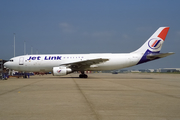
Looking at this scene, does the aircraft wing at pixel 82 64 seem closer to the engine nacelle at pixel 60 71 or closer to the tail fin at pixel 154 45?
the engine nacelle at pixel 60 71

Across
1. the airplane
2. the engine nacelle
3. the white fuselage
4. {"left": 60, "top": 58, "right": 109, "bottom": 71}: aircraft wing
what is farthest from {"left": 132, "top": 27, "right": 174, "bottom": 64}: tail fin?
the engine nacelle

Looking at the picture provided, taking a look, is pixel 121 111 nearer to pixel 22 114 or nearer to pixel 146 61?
pixel 22 114

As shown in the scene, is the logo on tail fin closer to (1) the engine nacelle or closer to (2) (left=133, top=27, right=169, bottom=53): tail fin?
(2) (left=133, top=27, right=169, bottom=53): tail fin

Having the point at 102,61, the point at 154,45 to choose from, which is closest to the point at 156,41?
the point at 154,45

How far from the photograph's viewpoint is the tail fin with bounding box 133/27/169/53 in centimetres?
2380

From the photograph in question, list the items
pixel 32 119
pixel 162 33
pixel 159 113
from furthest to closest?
pixel 162 33
pixel 159 113
pixel 32 119

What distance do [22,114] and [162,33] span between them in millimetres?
22652

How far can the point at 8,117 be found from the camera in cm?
450

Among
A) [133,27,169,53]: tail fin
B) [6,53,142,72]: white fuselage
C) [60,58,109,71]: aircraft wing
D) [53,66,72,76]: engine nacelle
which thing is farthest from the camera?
[6,53,142,72]: white fuselage

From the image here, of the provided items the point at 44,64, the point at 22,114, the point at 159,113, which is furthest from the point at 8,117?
the point at 44,64

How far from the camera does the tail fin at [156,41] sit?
23797 mm

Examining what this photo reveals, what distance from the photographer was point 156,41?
23.8 m

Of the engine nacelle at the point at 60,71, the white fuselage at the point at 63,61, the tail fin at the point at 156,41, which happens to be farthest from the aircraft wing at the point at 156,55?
the engine nacelle at the point at 60,71

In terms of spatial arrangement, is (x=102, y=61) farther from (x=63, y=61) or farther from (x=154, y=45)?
(x=154, y=45)
